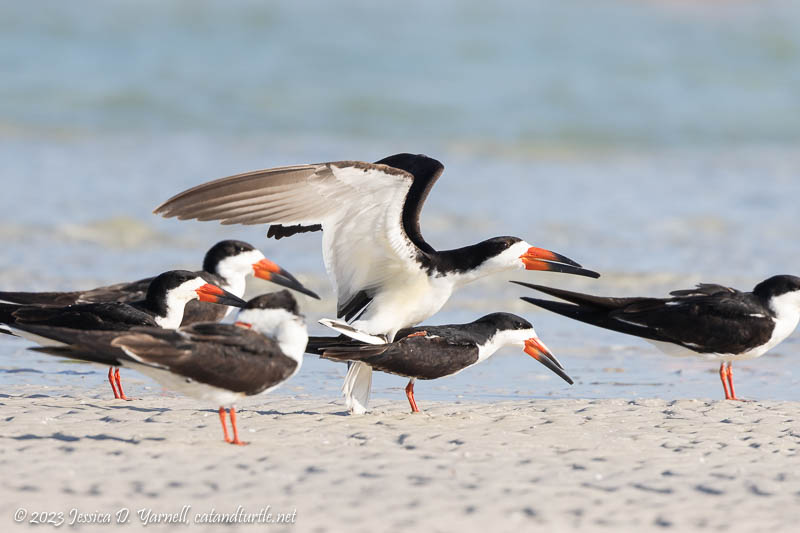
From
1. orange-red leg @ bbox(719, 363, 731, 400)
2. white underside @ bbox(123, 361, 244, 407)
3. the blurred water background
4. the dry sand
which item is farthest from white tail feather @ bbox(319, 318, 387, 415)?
orange-red leg @ bbox(719, 363, 731, 400)

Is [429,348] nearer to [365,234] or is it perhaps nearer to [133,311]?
[365,234]

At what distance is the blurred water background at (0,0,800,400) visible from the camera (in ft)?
27.9

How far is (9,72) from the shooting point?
20953 millimetres

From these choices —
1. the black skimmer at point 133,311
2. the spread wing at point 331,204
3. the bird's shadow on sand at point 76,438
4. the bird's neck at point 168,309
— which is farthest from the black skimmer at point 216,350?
the bird's neck at point 168,309

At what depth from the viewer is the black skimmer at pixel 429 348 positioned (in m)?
5.57

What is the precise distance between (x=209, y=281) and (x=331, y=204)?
1.23 metres

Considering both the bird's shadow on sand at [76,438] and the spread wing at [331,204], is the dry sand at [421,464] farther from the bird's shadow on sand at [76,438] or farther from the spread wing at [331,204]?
the spread wing at [331,204]

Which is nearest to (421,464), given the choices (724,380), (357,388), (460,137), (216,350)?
(216,350)

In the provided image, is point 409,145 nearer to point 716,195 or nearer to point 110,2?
point 716,195

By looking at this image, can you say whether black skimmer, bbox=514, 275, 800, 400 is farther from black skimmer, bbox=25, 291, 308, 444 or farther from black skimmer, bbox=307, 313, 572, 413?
black skimmer, bbox=25, 291, 308, 444

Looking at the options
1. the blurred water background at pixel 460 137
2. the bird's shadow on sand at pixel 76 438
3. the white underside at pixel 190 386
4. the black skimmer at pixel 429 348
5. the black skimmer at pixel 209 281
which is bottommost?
the bird's shadow on sand at pixel 76 438

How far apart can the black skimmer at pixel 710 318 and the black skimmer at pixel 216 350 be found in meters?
1.73

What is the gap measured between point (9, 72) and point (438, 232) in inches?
508

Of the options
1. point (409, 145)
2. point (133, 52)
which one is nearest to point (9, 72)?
point (133, 52)
